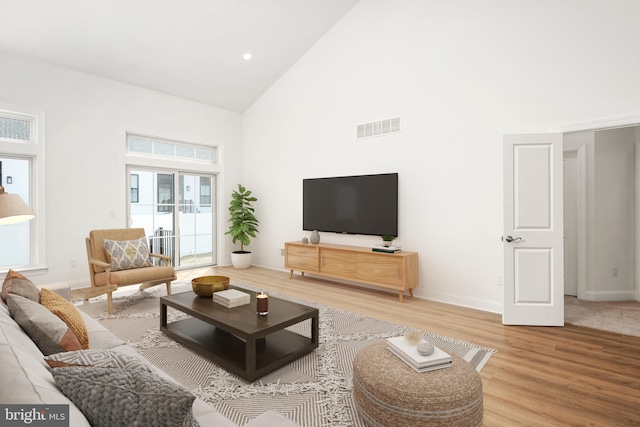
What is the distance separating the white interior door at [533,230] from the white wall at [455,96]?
0.35 meters

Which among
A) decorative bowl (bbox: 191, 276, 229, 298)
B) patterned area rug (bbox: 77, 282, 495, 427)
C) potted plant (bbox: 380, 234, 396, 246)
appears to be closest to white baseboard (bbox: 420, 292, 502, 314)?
potted plant (bbox: 380, 234, 396, 246)

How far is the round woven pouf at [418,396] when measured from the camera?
157cm

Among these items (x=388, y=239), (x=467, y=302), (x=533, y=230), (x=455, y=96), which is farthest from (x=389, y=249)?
(x=455, y=96)

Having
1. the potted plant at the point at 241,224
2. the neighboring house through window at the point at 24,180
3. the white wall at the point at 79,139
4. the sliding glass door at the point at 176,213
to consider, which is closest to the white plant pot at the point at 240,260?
the potted plant at the point at 241,224

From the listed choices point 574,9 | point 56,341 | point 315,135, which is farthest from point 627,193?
point 56,341

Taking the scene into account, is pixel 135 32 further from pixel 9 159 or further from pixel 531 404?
pixel 531 404

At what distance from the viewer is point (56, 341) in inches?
57.7

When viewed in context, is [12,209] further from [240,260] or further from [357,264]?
[240,260]

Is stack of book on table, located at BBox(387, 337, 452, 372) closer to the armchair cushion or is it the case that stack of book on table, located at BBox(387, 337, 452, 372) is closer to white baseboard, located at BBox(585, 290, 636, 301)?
the armchair cushion

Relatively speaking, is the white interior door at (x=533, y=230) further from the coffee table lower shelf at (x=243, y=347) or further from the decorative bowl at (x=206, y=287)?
the decorative bowl at (x=206, y=287)

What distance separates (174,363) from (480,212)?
3.43m

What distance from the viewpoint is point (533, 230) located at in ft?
11.3

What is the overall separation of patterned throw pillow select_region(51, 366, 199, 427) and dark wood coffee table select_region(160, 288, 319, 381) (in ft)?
4.26

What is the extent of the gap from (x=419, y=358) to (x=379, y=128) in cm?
363
